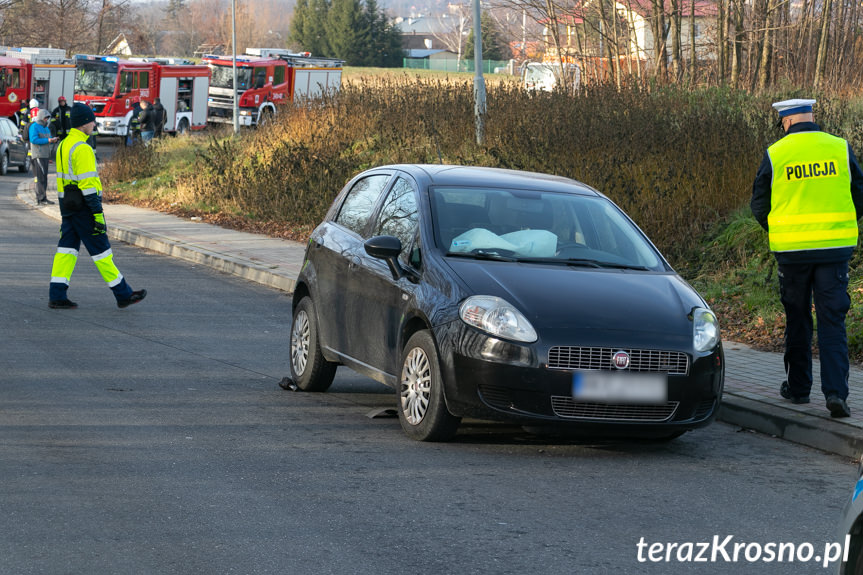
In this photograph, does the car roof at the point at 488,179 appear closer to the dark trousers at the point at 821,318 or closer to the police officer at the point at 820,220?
the police officer at the point at 820,220

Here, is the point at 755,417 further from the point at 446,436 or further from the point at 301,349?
the point at 301,349

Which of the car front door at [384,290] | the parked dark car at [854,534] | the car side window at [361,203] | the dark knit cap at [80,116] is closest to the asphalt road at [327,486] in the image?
the car front door at [384,290]

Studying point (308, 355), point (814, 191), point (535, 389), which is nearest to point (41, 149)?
point (308, 355)

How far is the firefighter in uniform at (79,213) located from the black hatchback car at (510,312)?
14.0ft

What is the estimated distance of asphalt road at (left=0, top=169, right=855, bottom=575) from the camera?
16.4ft

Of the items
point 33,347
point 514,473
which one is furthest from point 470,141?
point 514,473

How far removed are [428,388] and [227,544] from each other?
7.16ft

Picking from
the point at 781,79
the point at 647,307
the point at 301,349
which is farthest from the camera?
the point at 781,79

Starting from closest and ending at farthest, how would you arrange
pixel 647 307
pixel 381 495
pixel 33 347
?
pixel 381 495
pixel 647 307
pixel 33 347

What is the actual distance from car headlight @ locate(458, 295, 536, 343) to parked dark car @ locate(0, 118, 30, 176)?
3097 cm

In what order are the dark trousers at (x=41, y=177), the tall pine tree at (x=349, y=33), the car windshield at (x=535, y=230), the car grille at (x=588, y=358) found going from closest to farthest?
the car grille at (x=588, y=358)
the car windshield at (x=535, y=230)
the dark trousers at (x=41, y=177)
the tall pine tree at (x=349, y=33)

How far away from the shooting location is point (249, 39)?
137000 mm

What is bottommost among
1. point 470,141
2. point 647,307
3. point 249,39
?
point 647,307

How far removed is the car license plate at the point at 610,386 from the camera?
667 centimetres
